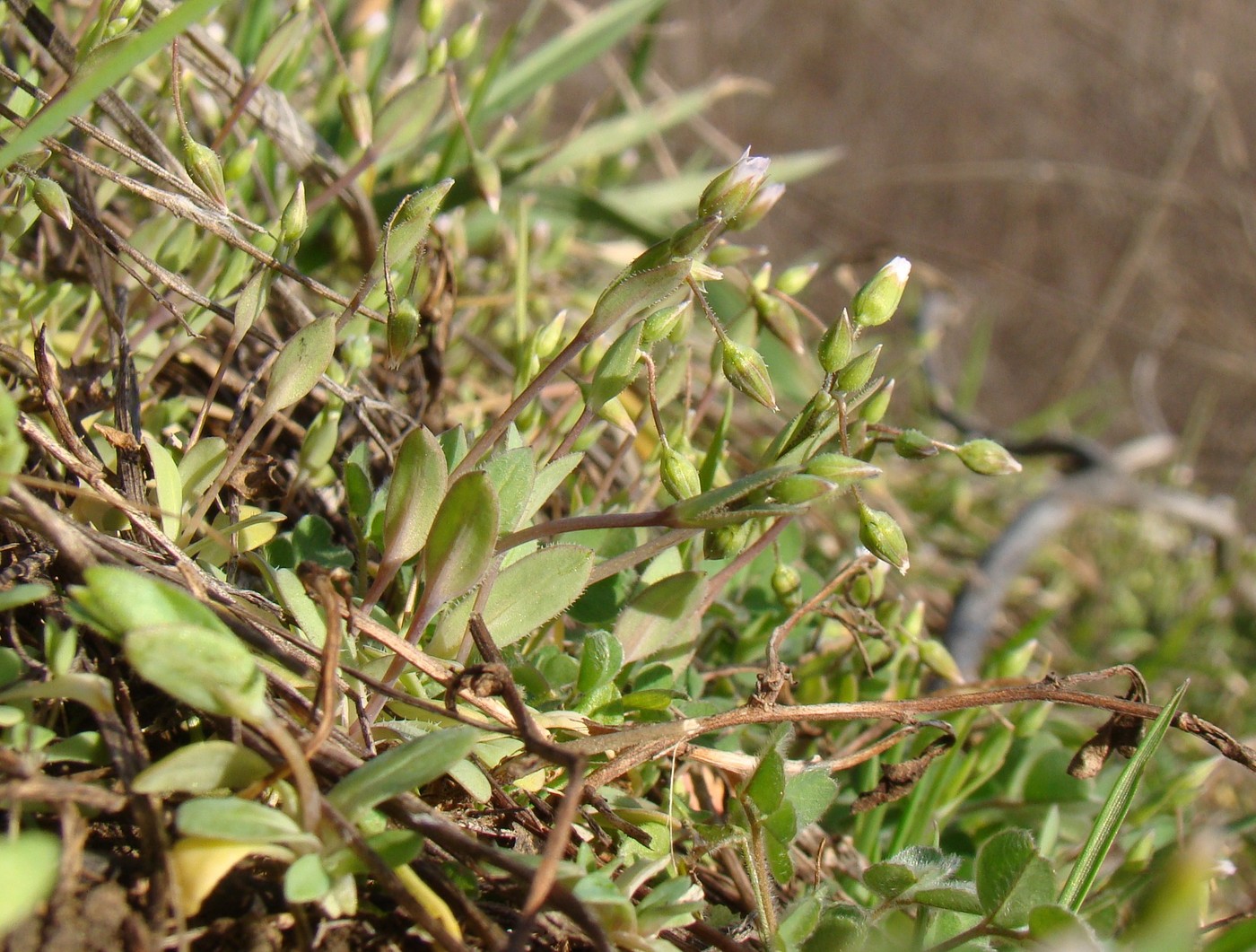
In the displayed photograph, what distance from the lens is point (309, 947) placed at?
51 cm

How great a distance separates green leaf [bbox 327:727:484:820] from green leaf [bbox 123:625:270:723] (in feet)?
0.17

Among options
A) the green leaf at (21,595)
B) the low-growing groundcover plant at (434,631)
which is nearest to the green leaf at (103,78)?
the low-growing groundcover plant at (434,631)

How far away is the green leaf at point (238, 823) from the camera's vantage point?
459 mm

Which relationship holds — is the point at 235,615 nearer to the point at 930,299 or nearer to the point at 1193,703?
the point at 1193,703

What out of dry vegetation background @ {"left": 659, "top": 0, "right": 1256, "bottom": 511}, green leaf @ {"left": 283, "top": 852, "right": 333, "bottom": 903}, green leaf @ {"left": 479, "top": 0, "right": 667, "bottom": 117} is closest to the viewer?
green leaf @ {"left": 283, "top": 852, "right": 333, "bottom": 903}

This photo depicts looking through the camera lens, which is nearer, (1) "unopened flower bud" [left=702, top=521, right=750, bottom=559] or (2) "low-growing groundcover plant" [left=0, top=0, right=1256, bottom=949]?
(2) "low-growing groundcover plant" [left=0, top=0, right=1256, bottom=949]

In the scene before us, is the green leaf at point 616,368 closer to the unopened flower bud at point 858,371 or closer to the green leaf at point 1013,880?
the unopened flower bud at point 858,371

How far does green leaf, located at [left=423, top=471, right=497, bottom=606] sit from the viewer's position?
1.89 feet

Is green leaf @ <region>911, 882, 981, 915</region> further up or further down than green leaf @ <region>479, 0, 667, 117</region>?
further down

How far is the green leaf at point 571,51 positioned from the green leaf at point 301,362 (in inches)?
36.5

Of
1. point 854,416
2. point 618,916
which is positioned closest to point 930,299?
point 854,416

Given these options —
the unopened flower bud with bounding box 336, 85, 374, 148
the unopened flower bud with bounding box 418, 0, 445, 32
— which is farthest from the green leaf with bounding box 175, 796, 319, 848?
the unopened flower bud with bounding box 418, 0, 445, 32

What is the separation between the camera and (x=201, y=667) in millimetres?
473

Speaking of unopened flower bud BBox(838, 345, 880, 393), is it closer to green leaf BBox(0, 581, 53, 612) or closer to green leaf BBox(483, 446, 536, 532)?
green leaf BBox(483, 446, 536, 532)
